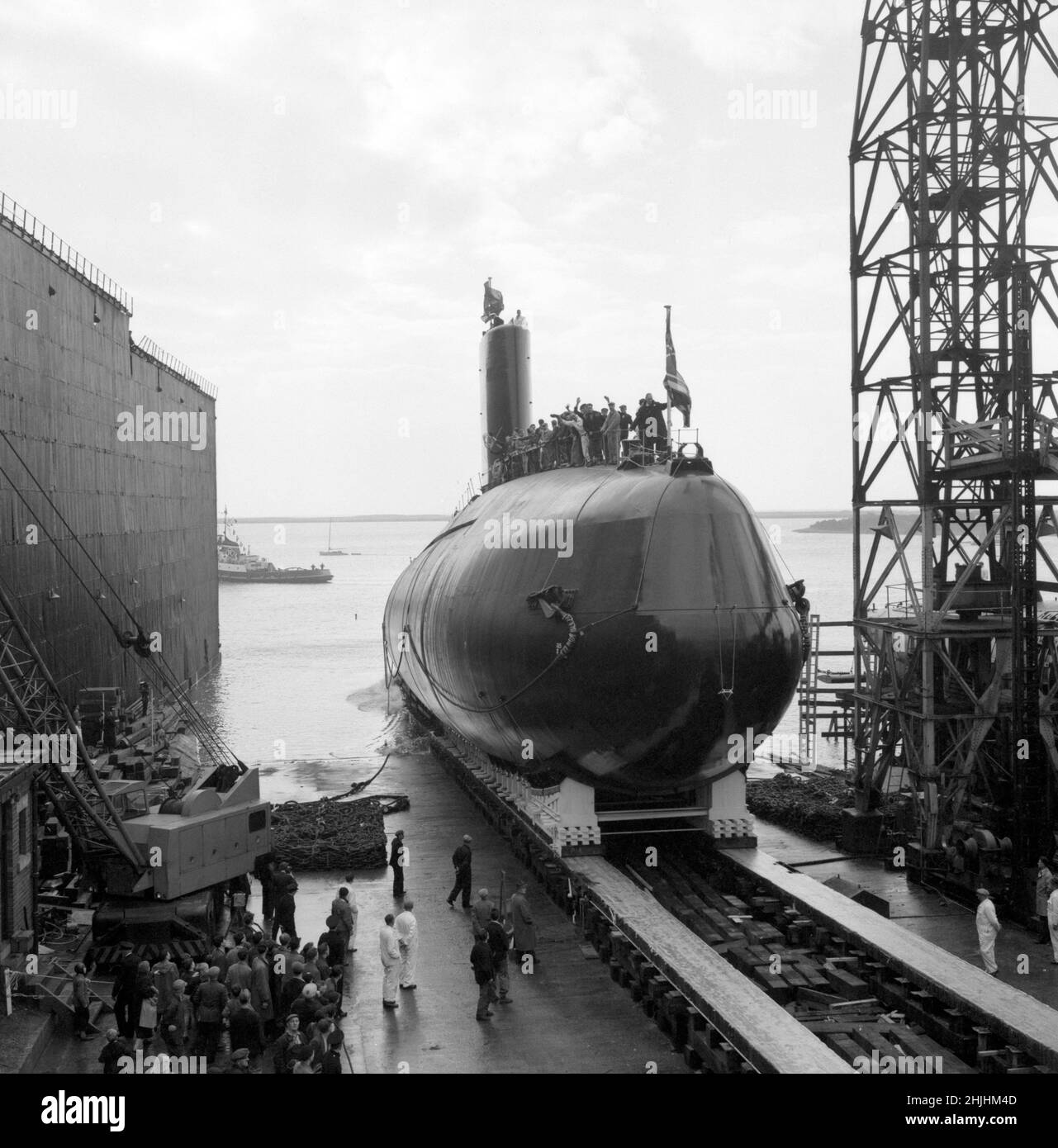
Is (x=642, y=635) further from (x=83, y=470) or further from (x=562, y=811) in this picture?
(x=83, y=470)

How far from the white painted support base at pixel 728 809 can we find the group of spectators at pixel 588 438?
5898 mm

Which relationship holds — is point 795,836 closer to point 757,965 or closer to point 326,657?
point 757,965

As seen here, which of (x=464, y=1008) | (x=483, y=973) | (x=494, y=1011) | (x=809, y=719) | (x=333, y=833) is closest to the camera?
(x=483, y=973)

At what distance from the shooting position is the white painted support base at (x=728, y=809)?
2027cm

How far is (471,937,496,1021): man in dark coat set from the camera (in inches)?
603

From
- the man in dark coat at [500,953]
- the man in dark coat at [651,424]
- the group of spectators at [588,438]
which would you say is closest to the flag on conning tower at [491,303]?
the group of spectators at [588,438]

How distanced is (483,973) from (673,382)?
10907mm

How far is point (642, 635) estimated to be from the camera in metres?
18.2

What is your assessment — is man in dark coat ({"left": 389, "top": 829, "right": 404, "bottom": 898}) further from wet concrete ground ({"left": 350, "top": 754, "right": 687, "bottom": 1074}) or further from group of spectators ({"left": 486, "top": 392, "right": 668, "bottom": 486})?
group of spectators ({"left": 486, "top": 392, "right": 668, "bottom": 486})

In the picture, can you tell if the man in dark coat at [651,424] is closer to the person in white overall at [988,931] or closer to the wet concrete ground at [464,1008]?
the wet concrete ground at [464,1008]

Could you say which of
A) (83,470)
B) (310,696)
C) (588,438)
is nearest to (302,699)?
(310,696)
